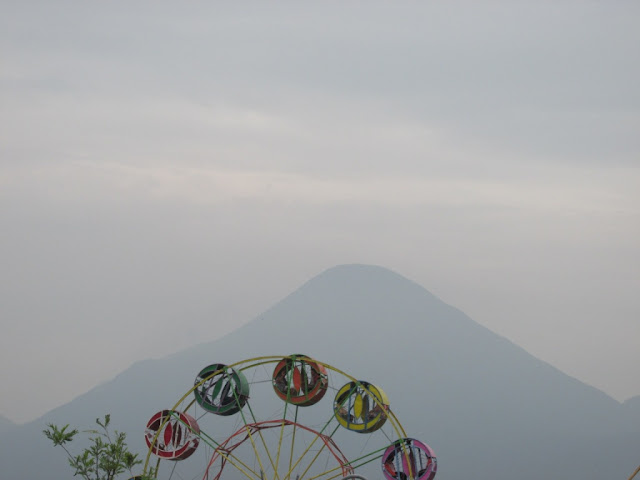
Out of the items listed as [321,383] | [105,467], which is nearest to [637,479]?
[321,383]

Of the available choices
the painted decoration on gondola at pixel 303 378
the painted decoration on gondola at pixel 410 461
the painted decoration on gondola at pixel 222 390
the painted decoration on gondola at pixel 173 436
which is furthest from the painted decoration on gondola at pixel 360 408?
the painted decoration on gondola at pixel 173 436

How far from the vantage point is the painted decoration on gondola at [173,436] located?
1538 inches

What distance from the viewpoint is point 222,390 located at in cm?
4022

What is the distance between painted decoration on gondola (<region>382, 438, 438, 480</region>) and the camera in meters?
36.0

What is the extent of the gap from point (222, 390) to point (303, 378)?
373 cm

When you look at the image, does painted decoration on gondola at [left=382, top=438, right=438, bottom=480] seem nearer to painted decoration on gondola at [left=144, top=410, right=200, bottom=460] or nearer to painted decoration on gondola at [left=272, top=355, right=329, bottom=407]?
painted decoration on gondola at [left=272, top=355, right=329, bottom=407]

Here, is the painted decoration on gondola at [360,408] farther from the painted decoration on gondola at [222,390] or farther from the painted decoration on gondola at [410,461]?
the painted decoration on gondola at [222,390]

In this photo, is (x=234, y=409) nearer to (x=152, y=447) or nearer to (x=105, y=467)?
(x=152, y=447)

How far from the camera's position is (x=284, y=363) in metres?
40.3

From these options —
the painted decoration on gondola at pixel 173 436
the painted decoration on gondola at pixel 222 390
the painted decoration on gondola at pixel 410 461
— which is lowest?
the painted decoration on gondola at pixel 410 461

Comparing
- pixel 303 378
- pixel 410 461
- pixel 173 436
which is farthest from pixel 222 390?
pixel 410 461

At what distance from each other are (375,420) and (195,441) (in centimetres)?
799

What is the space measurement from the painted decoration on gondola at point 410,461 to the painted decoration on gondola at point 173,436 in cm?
871

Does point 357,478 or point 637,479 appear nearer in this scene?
point 357,478
